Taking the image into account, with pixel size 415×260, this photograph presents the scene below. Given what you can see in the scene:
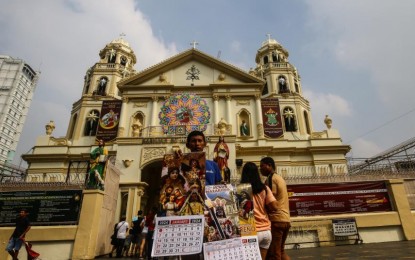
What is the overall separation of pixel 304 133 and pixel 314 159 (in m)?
3.18

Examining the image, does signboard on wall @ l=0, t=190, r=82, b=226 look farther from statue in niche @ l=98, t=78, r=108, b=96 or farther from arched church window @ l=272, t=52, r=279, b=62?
arched church window @ l=272, t=52, r=279, b=62

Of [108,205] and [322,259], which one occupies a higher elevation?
[108,205]

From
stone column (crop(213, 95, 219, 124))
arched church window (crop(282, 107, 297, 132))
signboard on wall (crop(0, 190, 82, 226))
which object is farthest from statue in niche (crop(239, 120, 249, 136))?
signboard on wall (crop(0, 190, 82, 226))

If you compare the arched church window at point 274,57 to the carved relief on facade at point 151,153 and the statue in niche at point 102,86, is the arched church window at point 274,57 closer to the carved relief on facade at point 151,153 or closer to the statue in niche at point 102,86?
the statue in niche at point 102,86

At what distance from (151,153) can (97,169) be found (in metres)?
4.13

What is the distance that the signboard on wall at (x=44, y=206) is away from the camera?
905 cm

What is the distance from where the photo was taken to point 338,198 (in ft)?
33.7

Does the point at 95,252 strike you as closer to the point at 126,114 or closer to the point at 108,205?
the point at 108,205

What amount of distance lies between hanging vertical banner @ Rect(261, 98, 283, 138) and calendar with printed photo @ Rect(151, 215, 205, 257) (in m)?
18.9

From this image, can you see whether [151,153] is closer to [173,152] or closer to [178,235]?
[173,152]

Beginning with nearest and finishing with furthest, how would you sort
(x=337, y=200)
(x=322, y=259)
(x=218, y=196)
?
(x=218, y=196), (x=322, y=259), (x=337, y=200)

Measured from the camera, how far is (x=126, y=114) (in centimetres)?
2081

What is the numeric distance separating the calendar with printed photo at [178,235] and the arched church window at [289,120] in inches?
853

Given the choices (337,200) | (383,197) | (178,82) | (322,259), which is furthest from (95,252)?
(178,82)
